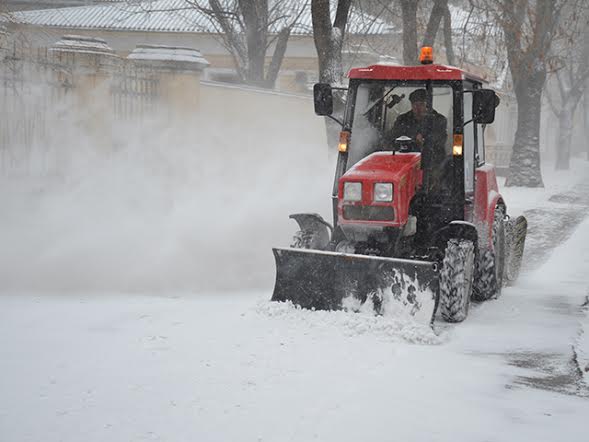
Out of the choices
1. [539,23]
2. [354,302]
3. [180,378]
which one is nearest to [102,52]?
[354,302]

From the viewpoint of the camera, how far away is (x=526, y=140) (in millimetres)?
26297

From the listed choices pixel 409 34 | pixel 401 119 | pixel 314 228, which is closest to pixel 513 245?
pixel 401 119

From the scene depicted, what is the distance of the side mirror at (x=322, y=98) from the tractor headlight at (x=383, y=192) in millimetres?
1043

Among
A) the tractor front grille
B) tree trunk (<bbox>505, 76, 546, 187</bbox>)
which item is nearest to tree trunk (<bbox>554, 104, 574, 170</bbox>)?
tree trunk (<bbox>505, 76, 546, 187</bbox>)

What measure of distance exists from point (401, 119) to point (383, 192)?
1071 mm

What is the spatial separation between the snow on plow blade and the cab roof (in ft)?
5.76

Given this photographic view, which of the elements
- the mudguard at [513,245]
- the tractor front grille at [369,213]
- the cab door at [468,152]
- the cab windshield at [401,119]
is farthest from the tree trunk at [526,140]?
the tractor front grille at [369,213]

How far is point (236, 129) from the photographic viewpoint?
20.3 metres

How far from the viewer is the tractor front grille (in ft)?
24.3

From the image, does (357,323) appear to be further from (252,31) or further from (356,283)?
(252,31)

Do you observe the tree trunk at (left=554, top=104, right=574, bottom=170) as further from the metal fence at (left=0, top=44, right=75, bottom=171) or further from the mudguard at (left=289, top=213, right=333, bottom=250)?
the mudguard at (left=289, top=213, right=333, bottom=250)

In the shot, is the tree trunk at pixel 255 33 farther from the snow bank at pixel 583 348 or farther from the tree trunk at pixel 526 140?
the snow bank at pixel 583 348

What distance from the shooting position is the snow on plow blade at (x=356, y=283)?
7.15 m

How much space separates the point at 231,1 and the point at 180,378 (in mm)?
23371
